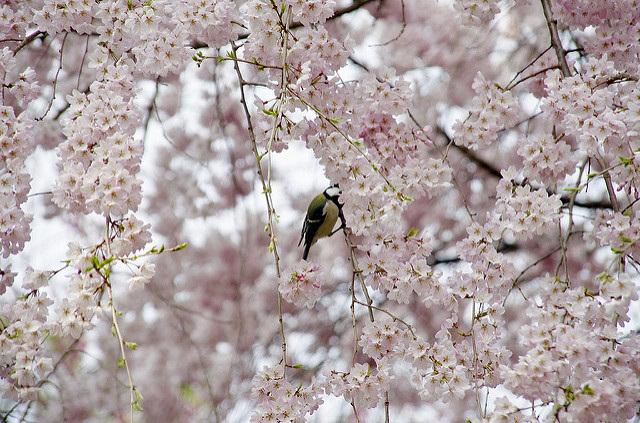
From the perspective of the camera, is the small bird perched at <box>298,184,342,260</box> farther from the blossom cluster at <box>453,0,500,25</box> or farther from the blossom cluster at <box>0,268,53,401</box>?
the blossom cluster at <box>0,268,53,401</box>

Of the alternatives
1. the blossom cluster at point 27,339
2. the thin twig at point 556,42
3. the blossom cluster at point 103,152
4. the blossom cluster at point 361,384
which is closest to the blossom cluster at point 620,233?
the thin twig at point 556,42

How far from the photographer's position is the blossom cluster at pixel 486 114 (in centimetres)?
206

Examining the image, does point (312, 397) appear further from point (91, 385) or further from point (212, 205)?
A: point (91, 385)

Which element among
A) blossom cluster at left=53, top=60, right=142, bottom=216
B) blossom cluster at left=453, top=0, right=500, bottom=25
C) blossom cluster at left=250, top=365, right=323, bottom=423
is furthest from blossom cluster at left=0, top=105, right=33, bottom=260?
blossom cluster at left=453, top=0, right=500, bottom=25

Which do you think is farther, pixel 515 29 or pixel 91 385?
pixel 91 385

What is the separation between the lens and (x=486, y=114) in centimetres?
206

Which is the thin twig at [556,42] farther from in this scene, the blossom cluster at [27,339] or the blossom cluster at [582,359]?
the blossom cluster at [27,339]

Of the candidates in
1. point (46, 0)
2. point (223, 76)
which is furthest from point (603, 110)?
point (223, 76)

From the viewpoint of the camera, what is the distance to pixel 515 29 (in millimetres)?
5379

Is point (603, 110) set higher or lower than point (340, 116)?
lower

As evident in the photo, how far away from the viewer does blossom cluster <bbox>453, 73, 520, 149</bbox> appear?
6.76ft

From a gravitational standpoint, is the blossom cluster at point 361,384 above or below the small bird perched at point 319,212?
below

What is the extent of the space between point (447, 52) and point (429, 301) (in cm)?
408

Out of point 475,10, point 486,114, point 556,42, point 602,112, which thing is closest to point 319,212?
point 486,114
